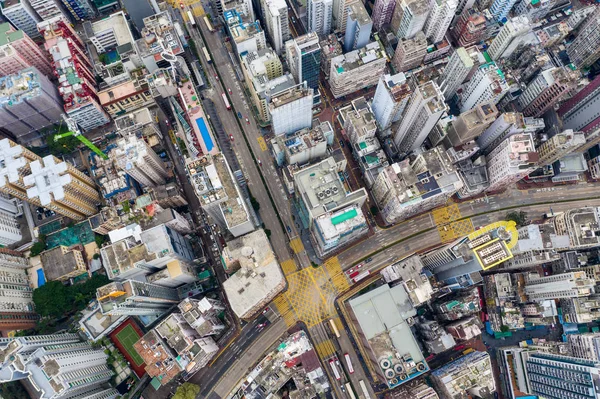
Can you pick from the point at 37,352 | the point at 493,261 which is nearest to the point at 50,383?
the point at 37,352

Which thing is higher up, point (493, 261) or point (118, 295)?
point (118, 295)

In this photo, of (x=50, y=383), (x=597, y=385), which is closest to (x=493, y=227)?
(x=597, y=385)

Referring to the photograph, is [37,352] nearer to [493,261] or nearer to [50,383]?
[50,383]

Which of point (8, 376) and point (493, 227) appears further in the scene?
point (493, 227)

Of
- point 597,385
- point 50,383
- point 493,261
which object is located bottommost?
point 597,385

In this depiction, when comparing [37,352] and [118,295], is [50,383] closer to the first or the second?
[37,352]

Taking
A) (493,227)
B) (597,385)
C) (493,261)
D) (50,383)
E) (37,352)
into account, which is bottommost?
(597,385)

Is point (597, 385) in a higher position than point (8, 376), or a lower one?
lower
